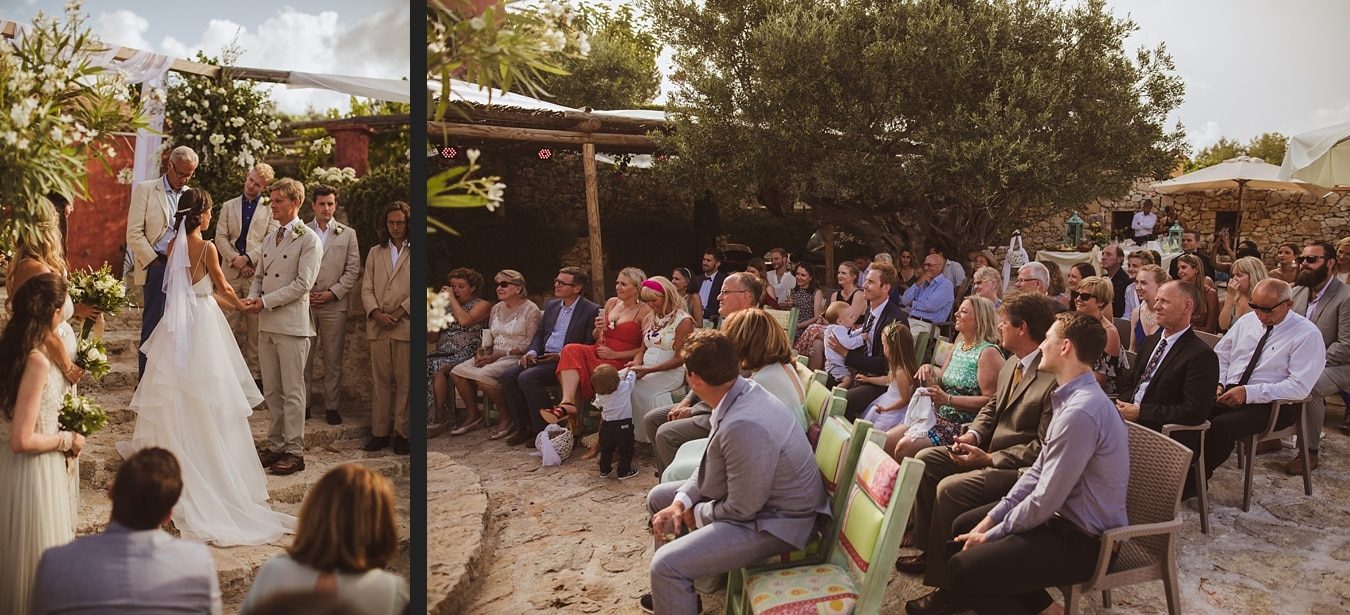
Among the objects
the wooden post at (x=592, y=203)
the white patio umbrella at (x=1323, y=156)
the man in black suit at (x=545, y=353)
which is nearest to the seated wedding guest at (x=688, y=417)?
the man in black suit at (x=545, y=353)

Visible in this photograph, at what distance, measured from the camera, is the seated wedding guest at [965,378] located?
3863mm

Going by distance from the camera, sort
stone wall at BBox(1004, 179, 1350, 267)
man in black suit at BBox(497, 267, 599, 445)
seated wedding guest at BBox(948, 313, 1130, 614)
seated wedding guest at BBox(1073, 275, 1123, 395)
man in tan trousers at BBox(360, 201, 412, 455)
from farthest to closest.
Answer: stone wall at BBox(1004, 179, 1350, 267) → man in black suit at BBox(497, 267, 599, 445) → seated wedding guest at BBox(1073, 275, 1123, 395) → seated wedding guest at BBox(948, 313, 1130, 614) → man in tan trousers at BBox(360, 201, 412, 455)

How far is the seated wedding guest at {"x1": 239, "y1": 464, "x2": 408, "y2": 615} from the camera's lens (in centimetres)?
178

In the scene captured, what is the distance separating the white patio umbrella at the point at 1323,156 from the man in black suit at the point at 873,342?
5057 millimetres

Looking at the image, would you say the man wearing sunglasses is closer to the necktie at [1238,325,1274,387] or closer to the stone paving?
the stone paving

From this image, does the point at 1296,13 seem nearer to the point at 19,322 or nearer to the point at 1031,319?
the point at 1031,319

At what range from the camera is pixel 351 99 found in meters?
2.26

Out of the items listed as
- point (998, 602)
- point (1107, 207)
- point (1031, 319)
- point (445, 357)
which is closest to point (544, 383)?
point (445, 357)

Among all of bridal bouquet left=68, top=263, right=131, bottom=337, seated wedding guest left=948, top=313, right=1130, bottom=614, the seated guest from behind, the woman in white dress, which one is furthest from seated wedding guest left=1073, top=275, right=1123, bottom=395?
the woman in white dress

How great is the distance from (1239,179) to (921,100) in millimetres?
4462

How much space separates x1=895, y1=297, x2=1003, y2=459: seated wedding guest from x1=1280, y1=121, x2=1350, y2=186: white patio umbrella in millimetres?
5492

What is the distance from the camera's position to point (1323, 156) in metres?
7.50

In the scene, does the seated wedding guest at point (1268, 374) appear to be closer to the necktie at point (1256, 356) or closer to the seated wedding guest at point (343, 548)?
the necktie at point (1256, 356)

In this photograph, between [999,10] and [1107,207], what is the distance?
273 inches
